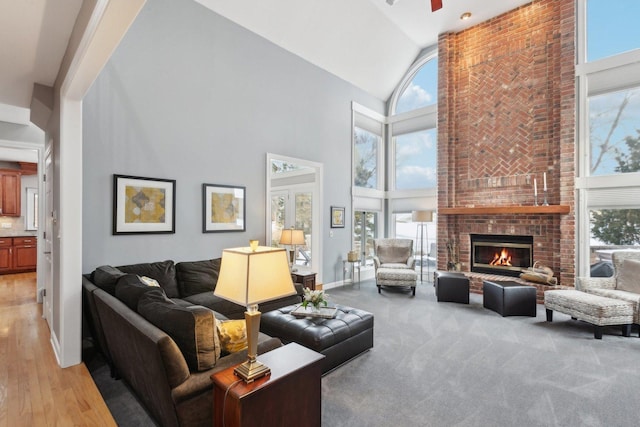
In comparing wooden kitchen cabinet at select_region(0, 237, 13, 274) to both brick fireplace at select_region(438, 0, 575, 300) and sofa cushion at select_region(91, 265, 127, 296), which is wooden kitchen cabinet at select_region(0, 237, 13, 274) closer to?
sofa cushion at select_region(91, 265, 127, 296)

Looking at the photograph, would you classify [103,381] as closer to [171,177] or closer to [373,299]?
[171,177]

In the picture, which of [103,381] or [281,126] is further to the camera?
[281,126]

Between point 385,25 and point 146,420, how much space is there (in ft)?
22.4

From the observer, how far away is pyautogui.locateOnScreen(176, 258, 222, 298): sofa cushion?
151 inches

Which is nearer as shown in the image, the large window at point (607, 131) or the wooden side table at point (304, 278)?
the large window at point (607, 131)

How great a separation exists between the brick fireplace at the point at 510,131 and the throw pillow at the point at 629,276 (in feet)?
2.99

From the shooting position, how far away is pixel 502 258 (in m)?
5.88

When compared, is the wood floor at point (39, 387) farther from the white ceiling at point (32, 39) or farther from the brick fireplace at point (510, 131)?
the brick fireplace at point (510, 131)

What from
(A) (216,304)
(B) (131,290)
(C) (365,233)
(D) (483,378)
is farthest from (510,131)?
(B) (131,290)

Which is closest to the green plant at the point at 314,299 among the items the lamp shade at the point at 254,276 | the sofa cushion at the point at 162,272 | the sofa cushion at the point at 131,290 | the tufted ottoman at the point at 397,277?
the sofa cushion at the point at 131,290

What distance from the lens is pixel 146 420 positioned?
84.7 inches

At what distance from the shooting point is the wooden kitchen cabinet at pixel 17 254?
725cm

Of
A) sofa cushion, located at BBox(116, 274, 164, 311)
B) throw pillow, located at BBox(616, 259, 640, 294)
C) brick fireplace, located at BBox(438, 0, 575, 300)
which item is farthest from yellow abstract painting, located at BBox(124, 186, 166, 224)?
throw pillow, located at BBox(616, 259, 640, 294)

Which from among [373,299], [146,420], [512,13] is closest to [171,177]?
[146,420]
